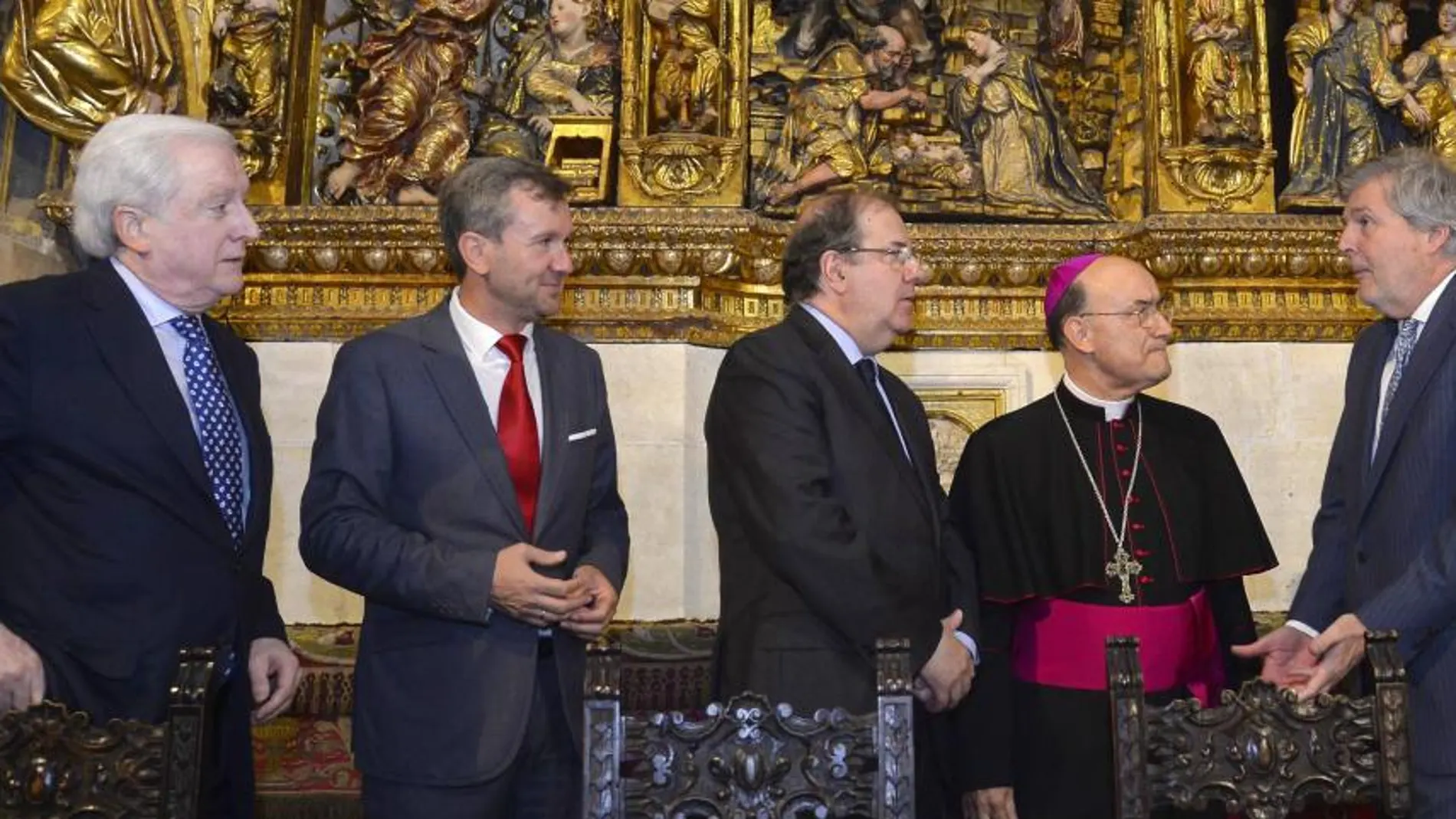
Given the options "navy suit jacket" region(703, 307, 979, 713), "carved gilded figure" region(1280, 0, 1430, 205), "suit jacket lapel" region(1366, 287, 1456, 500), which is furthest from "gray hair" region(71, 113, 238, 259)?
"carved gilded figure" region(1280, 0, 1430, 205)

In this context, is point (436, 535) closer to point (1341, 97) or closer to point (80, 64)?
point (80, 64)

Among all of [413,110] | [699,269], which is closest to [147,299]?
[699,269]

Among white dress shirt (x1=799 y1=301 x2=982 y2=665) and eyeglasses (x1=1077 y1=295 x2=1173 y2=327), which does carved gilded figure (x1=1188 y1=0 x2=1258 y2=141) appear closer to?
eyeglasses (x1=1077 y1=295 x2=1173 y2=327)

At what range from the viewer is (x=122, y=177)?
302 centimetres

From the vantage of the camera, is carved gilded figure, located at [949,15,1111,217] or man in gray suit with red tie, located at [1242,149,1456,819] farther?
carved gilded figure, located at [949,15,1111,217]

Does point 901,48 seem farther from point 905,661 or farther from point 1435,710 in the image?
point 905,661

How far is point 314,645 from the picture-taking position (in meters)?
5.11

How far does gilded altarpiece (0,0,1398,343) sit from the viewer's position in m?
5.73

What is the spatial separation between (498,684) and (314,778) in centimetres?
197

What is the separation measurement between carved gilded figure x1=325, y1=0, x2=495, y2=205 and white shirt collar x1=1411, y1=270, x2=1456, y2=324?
3537 millimetres

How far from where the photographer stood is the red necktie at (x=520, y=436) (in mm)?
3279

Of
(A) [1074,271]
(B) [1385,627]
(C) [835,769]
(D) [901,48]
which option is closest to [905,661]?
(C) [835,769]

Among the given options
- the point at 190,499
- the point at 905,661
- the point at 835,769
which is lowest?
the point at 835,769

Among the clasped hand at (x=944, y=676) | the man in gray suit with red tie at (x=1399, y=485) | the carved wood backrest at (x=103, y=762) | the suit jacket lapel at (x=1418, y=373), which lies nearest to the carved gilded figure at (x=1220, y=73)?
the man in gray suit with red tie at (x=1399, y=485)
